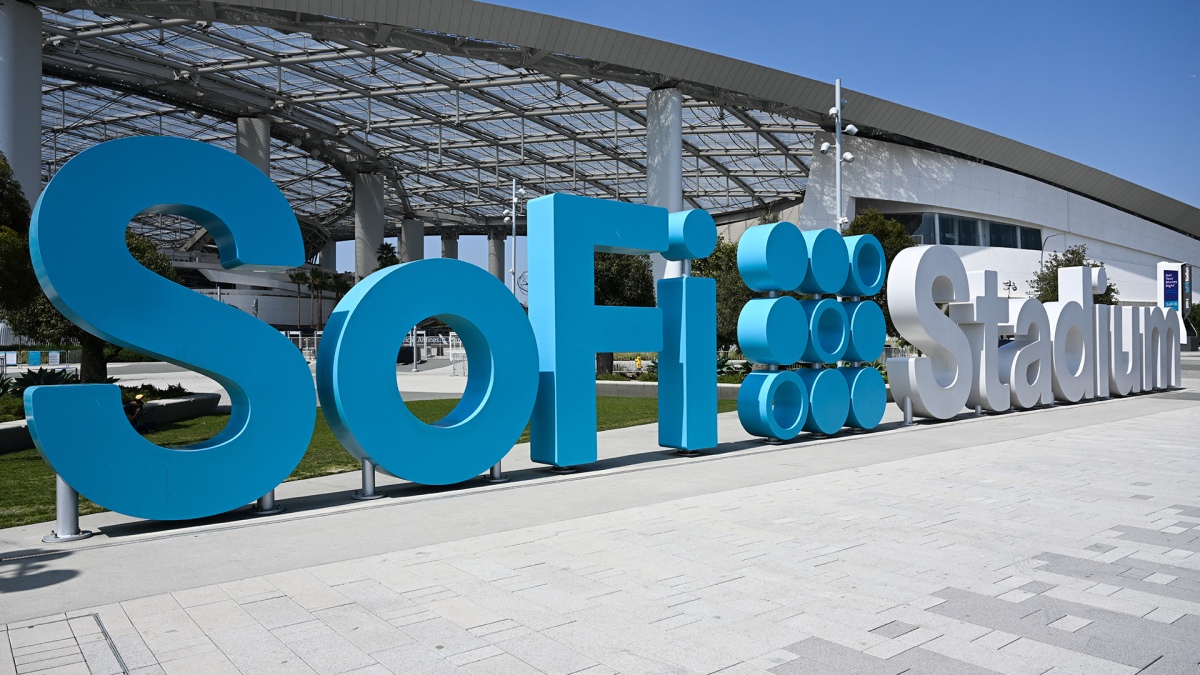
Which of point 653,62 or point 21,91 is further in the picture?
point 653,62

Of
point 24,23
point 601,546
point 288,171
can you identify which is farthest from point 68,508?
point 288,171

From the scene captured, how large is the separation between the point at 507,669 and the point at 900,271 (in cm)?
1291

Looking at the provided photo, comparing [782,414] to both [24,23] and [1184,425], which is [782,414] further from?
[24,23]

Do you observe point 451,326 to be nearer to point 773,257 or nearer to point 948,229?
point 773,257

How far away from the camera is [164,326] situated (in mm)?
7551

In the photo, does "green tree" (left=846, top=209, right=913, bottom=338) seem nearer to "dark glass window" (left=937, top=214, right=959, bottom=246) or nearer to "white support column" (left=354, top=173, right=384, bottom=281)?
"dark glass window" (left=937, top=214, right=959, bottom=246)

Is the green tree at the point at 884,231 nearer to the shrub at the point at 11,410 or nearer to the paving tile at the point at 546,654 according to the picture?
the shrub at the point at 11,410

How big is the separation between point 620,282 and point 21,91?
66.9ft

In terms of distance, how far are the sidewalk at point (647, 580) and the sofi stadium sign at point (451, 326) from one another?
0.64m

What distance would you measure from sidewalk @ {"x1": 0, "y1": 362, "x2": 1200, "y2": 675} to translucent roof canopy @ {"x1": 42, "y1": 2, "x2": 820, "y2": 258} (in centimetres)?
2477

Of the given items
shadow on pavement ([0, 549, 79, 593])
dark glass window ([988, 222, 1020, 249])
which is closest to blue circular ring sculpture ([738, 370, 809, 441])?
shadow on pavement ([0, 549, 79, 593])

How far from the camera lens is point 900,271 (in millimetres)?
15594

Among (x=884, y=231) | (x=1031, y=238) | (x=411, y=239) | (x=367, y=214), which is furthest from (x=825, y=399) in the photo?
(x=411, y=239)

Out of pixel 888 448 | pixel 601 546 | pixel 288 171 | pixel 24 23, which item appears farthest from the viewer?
pixel 288 171
